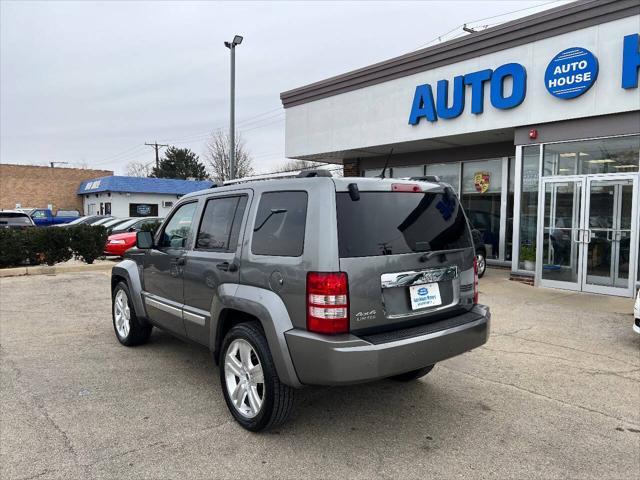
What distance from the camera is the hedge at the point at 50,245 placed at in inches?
480

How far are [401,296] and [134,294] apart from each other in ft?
10.9

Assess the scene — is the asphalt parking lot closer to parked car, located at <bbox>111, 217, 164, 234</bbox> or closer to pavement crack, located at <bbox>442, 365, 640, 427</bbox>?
pavement crack, located at <bbox>442, 365, 640, 427</bbox>

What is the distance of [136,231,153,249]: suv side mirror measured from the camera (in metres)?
5.04

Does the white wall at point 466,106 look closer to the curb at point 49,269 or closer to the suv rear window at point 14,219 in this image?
the curb at point 49,269

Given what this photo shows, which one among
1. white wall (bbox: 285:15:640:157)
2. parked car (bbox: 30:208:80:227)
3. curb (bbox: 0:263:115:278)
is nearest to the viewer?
white wall (bbox: 285:15:640:157)

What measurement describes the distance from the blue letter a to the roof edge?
1.85 ft

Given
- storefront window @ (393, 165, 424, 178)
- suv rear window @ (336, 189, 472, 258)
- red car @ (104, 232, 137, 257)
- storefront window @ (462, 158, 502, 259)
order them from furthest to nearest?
1. storefront window @ (393, 165, 424, 178)
2. red car @ (104, 232, 137, 257)
3. storefront window @ (462, 158, 502, 259)
4. suv rear window @ (336, 189, 472, 258)

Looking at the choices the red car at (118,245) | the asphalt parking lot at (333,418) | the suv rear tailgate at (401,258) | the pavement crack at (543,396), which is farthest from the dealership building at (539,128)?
the red car at (118,245)

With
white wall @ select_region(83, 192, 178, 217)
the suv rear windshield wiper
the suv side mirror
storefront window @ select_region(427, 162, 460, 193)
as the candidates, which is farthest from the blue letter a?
white wall @ select_region(83, 192, 178, 217)

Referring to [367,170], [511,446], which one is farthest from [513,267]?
[511,446]

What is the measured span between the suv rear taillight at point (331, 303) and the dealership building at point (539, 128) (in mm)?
8363

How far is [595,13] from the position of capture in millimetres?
9297

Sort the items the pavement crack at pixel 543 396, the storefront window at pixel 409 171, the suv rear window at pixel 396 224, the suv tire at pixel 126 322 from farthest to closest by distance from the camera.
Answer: the storefront window at pixel 409 171 < the suv tire at pixel 126 322 < the pavement crack at pixel 543 396 < the suv rear window at pixel 396 224

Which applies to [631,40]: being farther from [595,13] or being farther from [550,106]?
[550,106]
